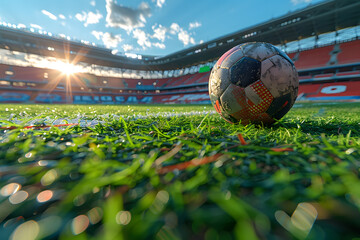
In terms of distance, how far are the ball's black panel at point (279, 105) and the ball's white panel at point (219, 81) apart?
0.51 m

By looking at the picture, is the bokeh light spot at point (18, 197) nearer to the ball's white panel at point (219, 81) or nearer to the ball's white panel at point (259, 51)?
the ball's white panel at point (219, 81)

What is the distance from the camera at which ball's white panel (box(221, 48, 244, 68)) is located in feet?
5.45

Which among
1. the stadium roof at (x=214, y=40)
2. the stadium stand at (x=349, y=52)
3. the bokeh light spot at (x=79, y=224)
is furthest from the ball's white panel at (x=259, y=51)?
the stadium stand at (x=349, y=52)

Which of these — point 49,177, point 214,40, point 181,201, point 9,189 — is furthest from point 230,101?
point 214,40

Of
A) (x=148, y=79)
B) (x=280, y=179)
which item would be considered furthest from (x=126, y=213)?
(x=148, y=79)

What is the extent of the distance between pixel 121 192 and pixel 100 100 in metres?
33.4

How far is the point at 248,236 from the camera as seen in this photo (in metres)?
0.33

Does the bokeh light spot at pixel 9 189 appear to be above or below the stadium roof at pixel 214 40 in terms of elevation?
below

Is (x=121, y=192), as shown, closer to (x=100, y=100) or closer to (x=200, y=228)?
(x=200, y=228)

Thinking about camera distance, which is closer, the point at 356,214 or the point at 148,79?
the point at 356,214

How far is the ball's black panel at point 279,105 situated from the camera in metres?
1.61

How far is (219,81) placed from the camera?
5.69 feet

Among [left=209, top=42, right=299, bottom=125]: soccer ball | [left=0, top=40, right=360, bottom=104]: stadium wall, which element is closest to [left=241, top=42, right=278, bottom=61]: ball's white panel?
[left=209, top=42, right=299, bottom=125]: soccer ball

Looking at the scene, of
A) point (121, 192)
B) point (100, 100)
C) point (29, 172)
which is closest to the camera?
point (121, 192)
